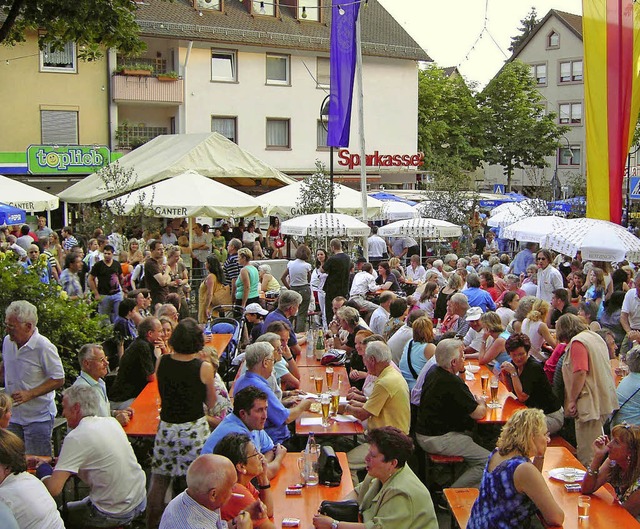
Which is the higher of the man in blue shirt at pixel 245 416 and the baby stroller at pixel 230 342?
the man in blue shirt at pixel 245 416

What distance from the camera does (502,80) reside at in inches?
1833

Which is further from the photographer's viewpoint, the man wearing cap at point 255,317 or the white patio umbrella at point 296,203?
the white patio umbrella at point 296,203

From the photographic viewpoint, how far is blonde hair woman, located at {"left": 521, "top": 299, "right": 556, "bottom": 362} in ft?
30.0

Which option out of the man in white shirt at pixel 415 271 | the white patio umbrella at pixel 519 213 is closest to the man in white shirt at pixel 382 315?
A: the man in white shirt at pixel 415 271

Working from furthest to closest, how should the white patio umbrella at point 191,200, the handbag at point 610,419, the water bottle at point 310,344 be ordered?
the white patio umbrella at point 191,200
the water bottle at point 310,344
the handbag at point 610,419

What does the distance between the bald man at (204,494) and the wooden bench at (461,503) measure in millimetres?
1722

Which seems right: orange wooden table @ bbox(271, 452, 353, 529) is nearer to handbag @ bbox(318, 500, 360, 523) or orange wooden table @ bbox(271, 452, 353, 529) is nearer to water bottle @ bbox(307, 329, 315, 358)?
handbag @ bbox(318, 500, 360, 523)

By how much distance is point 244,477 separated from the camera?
4945mm

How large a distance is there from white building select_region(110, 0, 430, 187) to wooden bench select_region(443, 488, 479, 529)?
1089 inches

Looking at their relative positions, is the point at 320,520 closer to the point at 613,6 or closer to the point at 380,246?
the point at 613,6

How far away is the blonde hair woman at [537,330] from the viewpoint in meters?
9.16

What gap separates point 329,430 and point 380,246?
44.3ft

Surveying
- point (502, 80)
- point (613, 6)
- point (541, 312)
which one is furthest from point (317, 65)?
point (541, 312)

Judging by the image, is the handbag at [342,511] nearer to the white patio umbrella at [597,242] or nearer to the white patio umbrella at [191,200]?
the white patio umbrella at [597,242]
